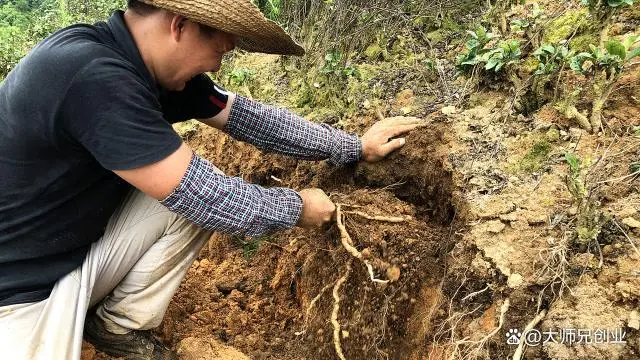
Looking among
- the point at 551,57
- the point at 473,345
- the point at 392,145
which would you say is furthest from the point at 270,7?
the point at 473,345

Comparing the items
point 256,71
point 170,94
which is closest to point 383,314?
point 170,94

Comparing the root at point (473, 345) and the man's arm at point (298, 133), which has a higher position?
the man's arm at point (298, 133)

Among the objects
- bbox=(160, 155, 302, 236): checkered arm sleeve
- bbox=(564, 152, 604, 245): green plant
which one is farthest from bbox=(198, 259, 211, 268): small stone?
bbox=(564, 152, 604, 245): green plant

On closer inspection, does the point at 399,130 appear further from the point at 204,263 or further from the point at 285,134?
the point at 204,263

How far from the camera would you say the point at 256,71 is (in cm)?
352

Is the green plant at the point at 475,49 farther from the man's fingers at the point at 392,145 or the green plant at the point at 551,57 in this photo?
the man's fingers at the point at 392,145

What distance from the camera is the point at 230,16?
1.42 meters

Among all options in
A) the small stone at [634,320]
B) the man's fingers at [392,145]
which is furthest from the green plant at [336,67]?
the small stone at [634,320]

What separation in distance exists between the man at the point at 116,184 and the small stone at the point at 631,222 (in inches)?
38.4

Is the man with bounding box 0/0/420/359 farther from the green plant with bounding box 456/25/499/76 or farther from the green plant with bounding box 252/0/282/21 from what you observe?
the green plant with bounding box 252/0/282/21

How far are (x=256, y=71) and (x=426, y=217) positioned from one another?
1986 millimetres

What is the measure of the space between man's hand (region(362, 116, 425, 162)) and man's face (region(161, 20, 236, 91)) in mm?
810

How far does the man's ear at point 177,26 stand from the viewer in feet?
4.70

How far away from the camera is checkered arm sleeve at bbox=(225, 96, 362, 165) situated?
2.12 metres
